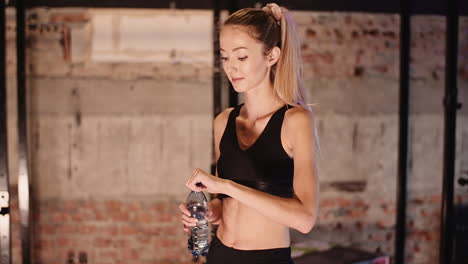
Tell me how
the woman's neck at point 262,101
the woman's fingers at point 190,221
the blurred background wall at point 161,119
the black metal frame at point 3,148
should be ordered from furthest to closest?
the blurred background wall at point 161,119 < the black metal frame at point 3,148 < the woman's neck at point 262,101 < the woman's fingers at point 190,221

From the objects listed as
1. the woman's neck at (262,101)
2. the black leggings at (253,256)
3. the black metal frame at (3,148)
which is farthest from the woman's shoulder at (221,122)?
the black metal frame at (3,148)

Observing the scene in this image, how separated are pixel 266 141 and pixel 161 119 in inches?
74.2

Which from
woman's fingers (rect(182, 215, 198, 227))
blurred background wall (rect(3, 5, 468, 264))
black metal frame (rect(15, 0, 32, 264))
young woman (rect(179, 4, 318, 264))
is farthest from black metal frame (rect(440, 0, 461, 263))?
black metal frame (rect(15, 0, 32, 264))

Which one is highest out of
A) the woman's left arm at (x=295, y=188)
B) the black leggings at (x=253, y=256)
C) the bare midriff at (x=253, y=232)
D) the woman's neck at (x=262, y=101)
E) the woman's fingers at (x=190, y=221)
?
the woman's neck at (x=262, y=101)

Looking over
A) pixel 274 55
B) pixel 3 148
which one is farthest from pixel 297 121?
pixel 3 148

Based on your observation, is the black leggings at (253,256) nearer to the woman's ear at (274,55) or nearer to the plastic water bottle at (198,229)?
the plastic water bottle at (198,229)

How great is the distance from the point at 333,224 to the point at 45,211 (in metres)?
2.12

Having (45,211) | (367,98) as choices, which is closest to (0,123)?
(45,211)

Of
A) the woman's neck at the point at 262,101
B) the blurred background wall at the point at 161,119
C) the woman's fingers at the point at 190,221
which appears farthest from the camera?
the blurred background wall at the point at 161,119

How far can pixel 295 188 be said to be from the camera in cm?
146

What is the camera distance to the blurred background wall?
3240mm

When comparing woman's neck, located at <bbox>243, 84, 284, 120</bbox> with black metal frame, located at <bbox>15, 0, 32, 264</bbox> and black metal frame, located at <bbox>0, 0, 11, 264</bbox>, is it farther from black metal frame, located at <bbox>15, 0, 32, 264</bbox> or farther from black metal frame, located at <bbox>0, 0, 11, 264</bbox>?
black metal frame, located at <bbox>15, 0, 32, 264</bbox>

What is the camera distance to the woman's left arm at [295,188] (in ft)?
4.57

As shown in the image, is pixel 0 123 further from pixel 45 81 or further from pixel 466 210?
pixel 466 210
